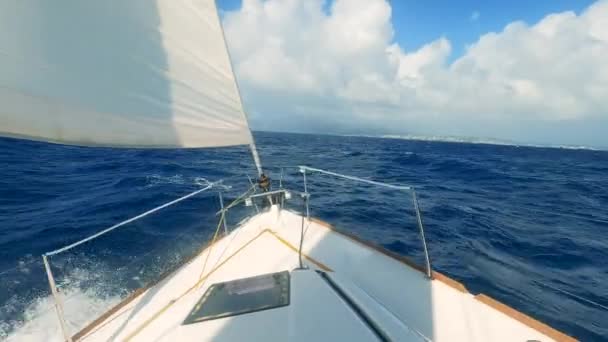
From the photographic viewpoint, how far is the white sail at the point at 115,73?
1.50 meters

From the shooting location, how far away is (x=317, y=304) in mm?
1622

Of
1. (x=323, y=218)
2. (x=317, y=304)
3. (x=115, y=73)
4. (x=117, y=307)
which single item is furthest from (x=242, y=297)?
(x=323, y=218)

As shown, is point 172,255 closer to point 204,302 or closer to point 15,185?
point 204,302

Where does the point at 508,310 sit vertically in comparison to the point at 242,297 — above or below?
below

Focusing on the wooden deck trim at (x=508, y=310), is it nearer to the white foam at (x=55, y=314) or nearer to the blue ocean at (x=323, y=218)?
the blue ocean at (x=323, y=218)

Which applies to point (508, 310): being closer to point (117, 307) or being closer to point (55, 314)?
point (117, 307)

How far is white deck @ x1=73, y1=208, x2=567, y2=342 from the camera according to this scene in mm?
1459

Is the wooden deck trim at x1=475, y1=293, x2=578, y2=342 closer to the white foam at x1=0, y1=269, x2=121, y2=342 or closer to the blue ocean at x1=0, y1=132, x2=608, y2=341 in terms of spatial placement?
the blue ocean at x1=0, y1=132, x2=608, y2=341

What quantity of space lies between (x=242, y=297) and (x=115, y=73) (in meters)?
1.76

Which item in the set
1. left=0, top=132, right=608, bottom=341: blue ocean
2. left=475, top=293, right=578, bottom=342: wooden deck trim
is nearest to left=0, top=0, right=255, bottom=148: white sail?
left=0, top=132, right=608, bottom=341: blue ocean

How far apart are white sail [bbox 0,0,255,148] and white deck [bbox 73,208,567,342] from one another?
4.16 feet

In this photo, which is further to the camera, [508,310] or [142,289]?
[142,289]

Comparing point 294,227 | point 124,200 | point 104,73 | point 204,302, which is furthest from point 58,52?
point 124,200

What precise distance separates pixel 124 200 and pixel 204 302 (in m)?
7.00
